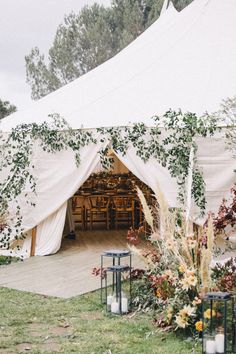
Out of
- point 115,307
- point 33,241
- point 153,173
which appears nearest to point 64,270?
point 33,241

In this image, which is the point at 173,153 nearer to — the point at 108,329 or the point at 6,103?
the point at 108,329

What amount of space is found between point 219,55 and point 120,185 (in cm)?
363

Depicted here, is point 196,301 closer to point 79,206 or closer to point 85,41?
point 79,206

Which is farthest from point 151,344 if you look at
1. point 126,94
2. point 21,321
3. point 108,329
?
point 126,94

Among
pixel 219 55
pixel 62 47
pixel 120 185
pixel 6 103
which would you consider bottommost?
pixel 120 185

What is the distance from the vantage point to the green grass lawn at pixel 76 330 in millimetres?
4297

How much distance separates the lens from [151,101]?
301 inches

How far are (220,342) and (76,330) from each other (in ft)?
4.35

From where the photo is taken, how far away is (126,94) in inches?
318

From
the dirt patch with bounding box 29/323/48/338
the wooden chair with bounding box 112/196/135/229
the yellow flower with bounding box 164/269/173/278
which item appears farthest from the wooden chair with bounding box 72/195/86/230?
the yellow flower with bounding box 164/269/173/278

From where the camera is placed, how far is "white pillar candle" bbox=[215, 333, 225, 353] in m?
4.06

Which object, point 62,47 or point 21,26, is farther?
point 62,47

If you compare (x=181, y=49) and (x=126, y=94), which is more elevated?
(x=181, y=49)

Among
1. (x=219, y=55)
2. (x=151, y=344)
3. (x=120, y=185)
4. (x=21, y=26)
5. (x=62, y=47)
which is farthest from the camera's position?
(x=62, y=47)
